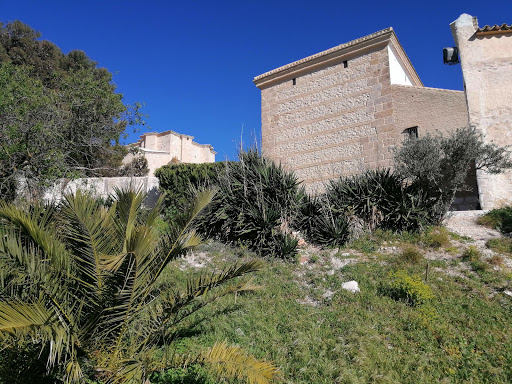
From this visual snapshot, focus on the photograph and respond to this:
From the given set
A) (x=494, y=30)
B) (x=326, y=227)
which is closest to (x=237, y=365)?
(x=326, y=227)

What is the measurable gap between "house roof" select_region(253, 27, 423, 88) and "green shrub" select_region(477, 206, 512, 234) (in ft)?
23.5

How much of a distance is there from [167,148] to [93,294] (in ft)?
97.4

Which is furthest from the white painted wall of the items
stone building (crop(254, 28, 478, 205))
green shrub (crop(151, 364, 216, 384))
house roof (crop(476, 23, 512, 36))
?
green shrub (crop(151, 364, 216, 384))

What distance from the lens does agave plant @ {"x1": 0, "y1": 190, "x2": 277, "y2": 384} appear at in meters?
3.00

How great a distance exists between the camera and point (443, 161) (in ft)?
31.2

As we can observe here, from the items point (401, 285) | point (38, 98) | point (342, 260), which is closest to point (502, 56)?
point (342, 260)

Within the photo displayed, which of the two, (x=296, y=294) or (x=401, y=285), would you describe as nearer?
(x=401, y=285)

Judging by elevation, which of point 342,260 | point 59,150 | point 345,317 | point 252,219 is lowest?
point 345,317

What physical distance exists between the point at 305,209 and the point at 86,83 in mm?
7491

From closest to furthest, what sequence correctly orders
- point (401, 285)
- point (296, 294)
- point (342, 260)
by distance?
1. point (401, 285)
2. point (296, 294)
3. point (342, 260)

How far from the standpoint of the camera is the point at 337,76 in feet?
48.0

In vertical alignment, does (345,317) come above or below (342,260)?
below

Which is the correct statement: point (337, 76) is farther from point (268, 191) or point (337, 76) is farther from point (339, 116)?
point (268, 191)

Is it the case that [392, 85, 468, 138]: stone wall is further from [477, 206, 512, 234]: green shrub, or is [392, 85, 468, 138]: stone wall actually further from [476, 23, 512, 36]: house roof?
[477, 206, 512, 234]: green shrub
